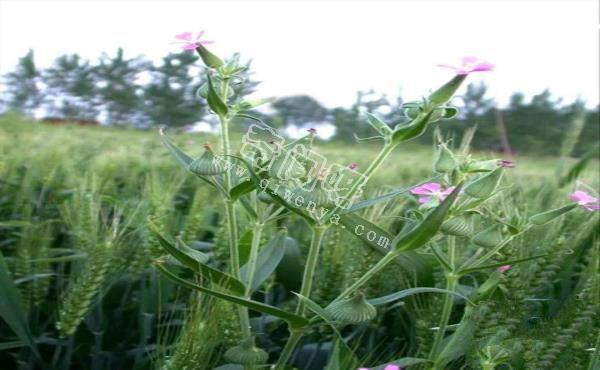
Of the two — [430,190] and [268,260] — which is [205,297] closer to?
[268,260]

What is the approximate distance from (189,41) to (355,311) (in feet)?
0.91

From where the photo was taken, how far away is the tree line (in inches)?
106

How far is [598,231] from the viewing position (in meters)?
0.90

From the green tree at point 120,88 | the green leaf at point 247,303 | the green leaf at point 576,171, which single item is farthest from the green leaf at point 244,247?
the green tree at point 120,88

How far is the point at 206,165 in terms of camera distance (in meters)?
0.52

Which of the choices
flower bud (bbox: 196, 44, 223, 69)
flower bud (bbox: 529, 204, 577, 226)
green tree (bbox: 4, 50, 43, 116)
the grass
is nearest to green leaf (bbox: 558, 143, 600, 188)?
the grass

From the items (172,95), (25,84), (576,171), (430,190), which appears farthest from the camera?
(25,84)

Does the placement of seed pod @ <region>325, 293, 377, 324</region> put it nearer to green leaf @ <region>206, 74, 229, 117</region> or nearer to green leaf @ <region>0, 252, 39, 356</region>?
green leaf @ <region>206, 74, 229, 117</region>

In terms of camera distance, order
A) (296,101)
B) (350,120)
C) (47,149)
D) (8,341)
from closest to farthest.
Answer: (8,341) → (47,149) → (350,120) → (296,101)

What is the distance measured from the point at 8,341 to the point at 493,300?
500 mm

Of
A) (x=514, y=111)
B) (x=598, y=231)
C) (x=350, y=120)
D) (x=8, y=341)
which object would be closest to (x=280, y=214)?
(x=8, y=341)

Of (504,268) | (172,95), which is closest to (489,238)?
(504,268)

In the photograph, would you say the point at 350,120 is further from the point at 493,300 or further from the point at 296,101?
the point at 493,300

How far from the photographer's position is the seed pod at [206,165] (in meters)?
0.52
